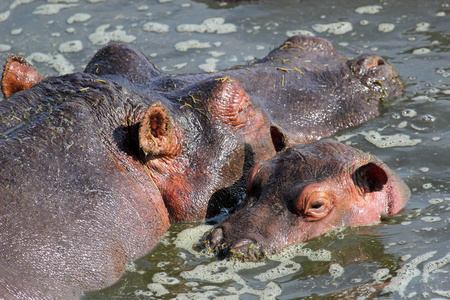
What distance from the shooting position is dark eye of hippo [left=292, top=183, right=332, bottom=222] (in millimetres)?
5637

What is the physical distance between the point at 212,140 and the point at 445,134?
11.5 ft

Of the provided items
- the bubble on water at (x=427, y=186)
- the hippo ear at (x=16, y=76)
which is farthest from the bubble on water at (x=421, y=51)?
the hippo ear at (x=16, y=76)

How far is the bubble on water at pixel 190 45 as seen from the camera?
37.1ft

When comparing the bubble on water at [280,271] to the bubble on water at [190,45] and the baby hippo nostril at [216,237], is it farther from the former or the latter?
the bubble on water at [190,45]

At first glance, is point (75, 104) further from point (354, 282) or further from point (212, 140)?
point (354, 282)

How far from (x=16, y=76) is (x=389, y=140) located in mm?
4627

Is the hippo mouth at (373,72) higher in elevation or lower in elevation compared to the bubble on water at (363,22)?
higher

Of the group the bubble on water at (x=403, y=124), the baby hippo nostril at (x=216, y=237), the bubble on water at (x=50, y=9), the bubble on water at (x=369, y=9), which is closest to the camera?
the baby hippo nostril at (x=216, y=237)

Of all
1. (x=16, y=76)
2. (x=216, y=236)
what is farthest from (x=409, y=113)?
(x=16, y=76)

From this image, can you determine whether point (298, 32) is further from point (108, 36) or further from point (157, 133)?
point (157, 133)

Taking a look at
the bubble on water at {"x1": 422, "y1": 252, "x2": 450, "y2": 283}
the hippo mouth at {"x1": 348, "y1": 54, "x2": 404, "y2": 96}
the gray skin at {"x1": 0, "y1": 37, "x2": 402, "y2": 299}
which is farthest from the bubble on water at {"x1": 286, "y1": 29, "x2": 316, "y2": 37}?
the bubble on water at {"x1": 422, "y1": 252, "x2": 450, "y2": 283}

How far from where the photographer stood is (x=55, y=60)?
11.1 m

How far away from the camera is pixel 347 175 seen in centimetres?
596

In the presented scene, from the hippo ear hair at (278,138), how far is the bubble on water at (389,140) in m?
1.91
